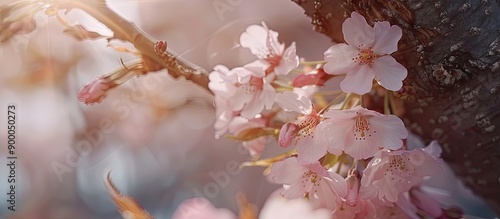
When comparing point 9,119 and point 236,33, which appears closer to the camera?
point 9,119

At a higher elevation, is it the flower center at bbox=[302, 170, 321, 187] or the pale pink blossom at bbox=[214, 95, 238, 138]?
the pale pink blossom at bbox=[214, 95, 238, 138]

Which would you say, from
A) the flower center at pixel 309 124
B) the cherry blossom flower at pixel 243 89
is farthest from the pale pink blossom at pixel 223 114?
the flower center at pixel 309 124

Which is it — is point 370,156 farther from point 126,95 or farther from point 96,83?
point 126,95

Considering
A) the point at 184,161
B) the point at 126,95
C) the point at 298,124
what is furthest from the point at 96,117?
the point at 298,124

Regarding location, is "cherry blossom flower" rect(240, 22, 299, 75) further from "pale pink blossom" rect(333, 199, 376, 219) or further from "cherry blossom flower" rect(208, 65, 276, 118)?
"pale pink blossom" rect(333, 199, 376, 219)

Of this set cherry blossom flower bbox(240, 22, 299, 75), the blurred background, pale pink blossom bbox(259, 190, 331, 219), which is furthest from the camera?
the blurred background

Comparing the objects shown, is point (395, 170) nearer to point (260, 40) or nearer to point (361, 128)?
point (361, 128)

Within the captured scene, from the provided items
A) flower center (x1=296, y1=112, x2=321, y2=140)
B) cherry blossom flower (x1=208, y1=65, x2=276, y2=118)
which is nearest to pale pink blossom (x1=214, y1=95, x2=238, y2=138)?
cherry blossom flower (x1=208, y1=65, x2=276, y2=118)

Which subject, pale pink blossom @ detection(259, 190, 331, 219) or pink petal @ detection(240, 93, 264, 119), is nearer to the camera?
pale pink blossom @ detection(259, 190, 331, 219)
